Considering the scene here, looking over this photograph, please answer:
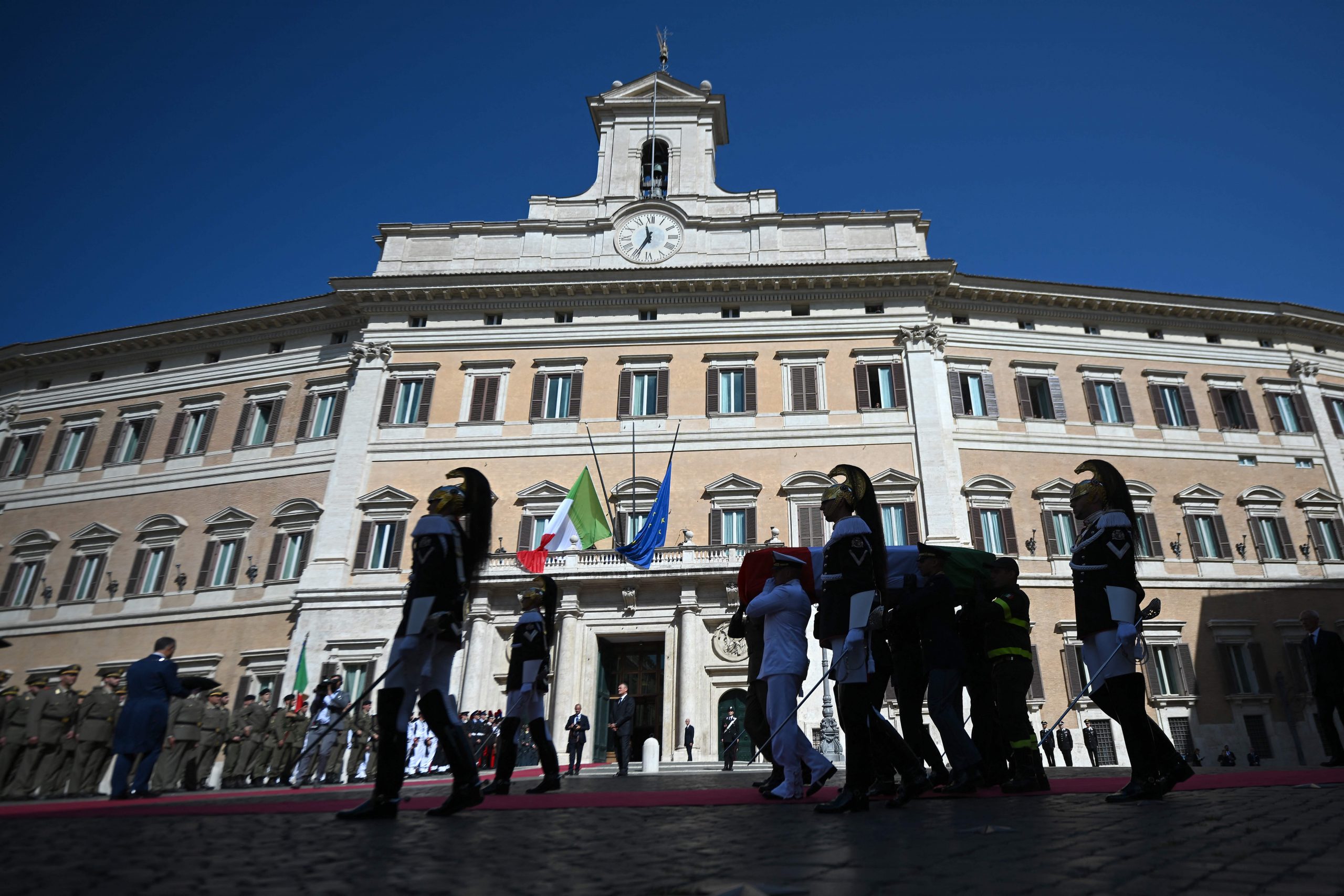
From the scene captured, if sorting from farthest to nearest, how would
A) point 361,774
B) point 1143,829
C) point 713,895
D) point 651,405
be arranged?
point 651,405 < point 361,774 < point 1143,829 < point 713,895

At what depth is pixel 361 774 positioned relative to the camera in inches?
701

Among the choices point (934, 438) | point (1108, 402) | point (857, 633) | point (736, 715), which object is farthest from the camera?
point (1108, 402)

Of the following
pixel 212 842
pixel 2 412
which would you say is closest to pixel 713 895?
pixel 212 842

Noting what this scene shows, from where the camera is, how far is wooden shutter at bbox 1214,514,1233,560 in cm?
2442

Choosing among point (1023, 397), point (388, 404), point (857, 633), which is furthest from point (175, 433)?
point (857, 633)

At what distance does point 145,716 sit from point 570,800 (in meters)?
5.90

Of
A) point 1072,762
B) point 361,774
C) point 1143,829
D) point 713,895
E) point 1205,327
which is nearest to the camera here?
point 713,895

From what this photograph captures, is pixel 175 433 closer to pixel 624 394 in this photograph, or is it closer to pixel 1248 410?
pixel 624 394

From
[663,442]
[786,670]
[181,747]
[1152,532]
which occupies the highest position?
[663,442]

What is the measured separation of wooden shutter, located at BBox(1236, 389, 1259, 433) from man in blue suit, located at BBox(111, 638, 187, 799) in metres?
29.9

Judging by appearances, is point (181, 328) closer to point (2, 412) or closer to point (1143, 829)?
point (2, 412)

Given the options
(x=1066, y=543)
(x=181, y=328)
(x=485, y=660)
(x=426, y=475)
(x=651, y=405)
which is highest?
(x=181, y=328)

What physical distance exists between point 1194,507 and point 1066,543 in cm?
454

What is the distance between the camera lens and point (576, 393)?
2573cm
